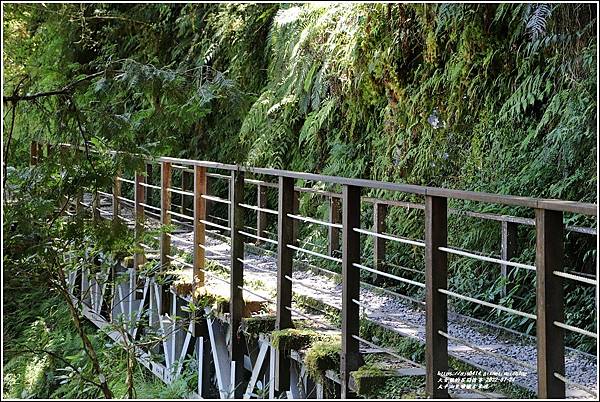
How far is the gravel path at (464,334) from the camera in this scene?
3.91 meters

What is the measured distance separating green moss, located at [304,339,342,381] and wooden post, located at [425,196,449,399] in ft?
2.46

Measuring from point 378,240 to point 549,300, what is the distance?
13.2 feet

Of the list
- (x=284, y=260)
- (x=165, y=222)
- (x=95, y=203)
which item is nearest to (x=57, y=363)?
(x=165, y=222)

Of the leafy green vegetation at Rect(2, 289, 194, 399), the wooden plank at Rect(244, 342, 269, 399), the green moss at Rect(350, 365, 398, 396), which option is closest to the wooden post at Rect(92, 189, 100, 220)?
the leafy green vegetation at Rect(2, 289, 194, 399)

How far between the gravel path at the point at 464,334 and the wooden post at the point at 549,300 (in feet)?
0.96

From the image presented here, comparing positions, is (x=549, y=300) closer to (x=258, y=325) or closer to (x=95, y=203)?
(x=258, y=325)

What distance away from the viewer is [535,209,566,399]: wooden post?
9.33ft

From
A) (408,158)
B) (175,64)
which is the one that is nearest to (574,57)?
(408,158)

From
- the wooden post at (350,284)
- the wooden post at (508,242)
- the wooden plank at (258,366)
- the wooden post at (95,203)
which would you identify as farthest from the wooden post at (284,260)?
the wooden post at (508,242)

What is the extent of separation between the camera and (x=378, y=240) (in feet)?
22.5

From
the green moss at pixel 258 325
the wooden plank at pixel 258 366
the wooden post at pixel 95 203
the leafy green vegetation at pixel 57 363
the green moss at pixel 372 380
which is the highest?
the wooden post at pixel 95 203

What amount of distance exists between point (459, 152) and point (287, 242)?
247 centimetres

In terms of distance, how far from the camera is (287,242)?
4.73 metres

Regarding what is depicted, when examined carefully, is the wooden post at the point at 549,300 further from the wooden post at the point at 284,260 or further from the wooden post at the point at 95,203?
the wooden post at the point at 95,203
